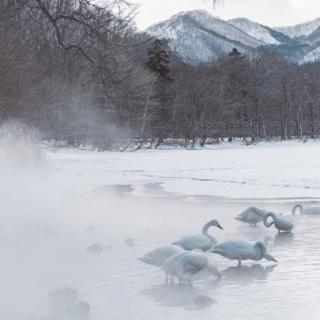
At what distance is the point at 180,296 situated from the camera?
24.3 ft

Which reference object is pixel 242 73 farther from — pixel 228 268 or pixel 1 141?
pixel 228 268

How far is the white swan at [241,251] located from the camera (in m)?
9.09

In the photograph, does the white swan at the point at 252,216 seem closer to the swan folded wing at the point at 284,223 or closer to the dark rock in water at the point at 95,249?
the swan folded wing at the point at 284,223

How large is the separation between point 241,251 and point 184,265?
1.39m

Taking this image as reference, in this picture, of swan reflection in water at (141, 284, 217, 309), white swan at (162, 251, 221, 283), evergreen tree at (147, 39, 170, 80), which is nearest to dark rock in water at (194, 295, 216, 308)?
swan reflection in water at (141, 284, 217, 309)

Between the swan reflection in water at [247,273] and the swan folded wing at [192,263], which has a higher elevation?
the swan folded wing at [192,263]

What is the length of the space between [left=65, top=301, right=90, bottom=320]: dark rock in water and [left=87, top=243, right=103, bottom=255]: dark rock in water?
3.52 m

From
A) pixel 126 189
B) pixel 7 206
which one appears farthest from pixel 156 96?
pixel 7 206

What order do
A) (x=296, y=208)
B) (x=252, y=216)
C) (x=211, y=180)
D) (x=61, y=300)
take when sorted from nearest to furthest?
(x=61, y=300) < (x=252, y=216) < (x=296, y=208) < (x=211, y=180)

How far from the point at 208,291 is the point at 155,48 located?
61.4 metres

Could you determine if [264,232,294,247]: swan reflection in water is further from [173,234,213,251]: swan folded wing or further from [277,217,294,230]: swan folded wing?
[173,234,213,251]: swan folded wing

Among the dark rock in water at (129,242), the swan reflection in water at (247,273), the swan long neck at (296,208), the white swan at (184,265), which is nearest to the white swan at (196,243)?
the swan reflection in water at (247,273)

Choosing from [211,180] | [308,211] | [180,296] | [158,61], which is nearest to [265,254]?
[180,296]

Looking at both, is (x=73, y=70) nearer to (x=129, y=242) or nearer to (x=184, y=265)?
(x=129, y=242)
